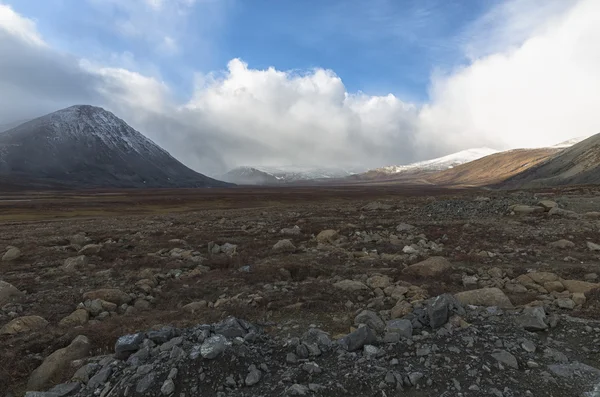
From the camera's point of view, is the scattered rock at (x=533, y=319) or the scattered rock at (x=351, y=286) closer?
the scattered rock at (x=533, y=319)

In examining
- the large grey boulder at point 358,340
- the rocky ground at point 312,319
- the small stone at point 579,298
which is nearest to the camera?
the rocky ground at point 312,319

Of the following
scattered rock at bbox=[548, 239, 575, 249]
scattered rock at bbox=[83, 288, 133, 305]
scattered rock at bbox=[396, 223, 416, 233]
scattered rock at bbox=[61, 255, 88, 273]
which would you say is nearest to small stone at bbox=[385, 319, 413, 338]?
scattered rock at bbox=[83, 288, 133, 305]

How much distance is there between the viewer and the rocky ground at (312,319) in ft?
22.7

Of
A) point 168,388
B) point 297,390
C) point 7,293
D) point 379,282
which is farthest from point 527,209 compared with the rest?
point 7,293

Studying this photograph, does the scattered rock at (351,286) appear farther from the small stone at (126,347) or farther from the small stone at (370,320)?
the small stone at (126,347)

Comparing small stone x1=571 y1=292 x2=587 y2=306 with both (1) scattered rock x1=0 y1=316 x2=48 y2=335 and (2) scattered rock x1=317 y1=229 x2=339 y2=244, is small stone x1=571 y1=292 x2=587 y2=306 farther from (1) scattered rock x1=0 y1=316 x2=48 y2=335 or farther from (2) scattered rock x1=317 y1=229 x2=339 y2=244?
(1) scattered rock x1=0 y1=316 x2=48 y2=335

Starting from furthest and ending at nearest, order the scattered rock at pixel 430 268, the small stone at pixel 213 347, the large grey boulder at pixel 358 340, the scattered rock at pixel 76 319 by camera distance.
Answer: the scattered rock at pixel 430 268, the scattered rock at pixel 76 319, the large grey boulder at pixel 358 340, the small stone at pixel 213 347

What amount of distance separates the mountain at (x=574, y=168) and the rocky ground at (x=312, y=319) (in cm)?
14051

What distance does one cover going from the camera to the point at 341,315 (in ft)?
35.6

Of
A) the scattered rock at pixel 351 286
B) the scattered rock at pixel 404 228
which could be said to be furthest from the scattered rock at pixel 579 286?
the scattered rock at pixel 404 228

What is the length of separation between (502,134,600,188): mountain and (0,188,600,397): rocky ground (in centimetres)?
14051

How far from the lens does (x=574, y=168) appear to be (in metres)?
148

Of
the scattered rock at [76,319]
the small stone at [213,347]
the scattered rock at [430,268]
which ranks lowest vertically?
the scattered rock at [76,319]

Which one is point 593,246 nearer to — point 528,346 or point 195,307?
point 528,346
